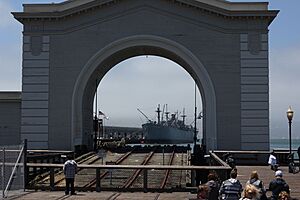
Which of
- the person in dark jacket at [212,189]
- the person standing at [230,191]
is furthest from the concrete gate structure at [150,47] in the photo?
the person standing at [230,191]

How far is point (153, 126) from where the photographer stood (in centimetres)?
15238

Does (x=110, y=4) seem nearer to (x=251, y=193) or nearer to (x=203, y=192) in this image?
(x=203, y=192)

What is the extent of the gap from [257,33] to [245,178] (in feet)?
50.1

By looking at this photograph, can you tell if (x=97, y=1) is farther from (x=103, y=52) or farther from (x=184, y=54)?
(x=184, y=54)

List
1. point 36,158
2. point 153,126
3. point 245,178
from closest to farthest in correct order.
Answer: point 245,178
point 36,158
point 153,126

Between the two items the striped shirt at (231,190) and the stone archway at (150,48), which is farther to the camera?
the stone archway at (150,48)

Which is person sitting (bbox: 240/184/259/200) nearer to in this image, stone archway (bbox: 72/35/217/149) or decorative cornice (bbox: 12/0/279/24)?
stone archway (bbox: 72/35/217/149)

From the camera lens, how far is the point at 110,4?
39.0 metres

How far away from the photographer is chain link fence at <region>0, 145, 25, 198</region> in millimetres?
18938

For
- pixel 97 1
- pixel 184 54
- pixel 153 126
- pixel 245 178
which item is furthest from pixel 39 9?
pixel 153 126

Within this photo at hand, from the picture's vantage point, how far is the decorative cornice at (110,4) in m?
37.7

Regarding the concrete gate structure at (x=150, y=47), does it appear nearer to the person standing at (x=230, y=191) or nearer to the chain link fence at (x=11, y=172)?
the chain link fence at (x=11, y=172)

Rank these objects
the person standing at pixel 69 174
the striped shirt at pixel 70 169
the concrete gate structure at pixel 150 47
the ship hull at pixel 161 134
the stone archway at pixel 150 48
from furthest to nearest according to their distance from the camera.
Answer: the ship hull at pixel 161 134
the stone archway at pixel 150 48
the concrete gate structure at pixel 150 47
the striped shirt at pixel 70 169
the person standing at pixel 69 174

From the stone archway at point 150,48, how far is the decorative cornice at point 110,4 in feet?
9.50
